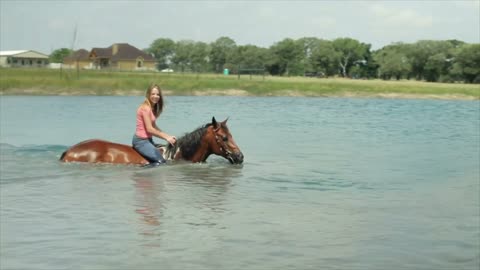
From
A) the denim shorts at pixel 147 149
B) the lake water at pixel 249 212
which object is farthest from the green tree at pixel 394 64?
the denim shorts at pixel 147 149

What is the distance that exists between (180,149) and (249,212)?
15.0 ft

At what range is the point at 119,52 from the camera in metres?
151

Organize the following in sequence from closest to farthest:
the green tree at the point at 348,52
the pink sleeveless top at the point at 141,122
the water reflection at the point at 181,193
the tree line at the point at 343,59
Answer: the water reflection at the point at 181,193
the pink sleeveless top at the point at 141,122
the tree line at the point at 343,59
the green tree at the point at 348,52

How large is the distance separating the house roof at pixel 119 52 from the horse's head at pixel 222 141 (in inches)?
5367

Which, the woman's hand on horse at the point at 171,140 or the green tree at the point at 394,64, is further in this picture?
the green tree at the point at 394,64

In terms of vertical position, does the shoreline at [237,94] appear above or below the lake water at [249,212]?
below

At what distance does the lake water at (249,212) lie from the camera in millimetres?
7918

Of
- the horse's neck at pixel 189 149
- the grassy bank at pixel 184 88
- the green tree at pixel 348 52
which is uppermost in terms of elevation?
the green tree at pixel 348 52

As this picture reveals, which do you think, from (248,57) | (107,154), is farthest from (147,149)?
(248,57)

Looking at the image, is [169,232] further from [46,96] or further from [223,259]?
[46,96]

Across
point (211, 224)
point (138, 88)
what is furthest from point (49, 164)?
point (138, 88)

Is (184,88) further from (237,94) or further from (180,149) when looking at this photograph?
(180,149)

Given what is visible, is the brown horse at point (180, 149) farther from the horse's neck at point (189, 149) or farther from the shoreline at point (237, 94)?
the shoreline at point (237, 94)

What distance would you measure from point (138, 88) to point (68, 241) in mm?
59301
